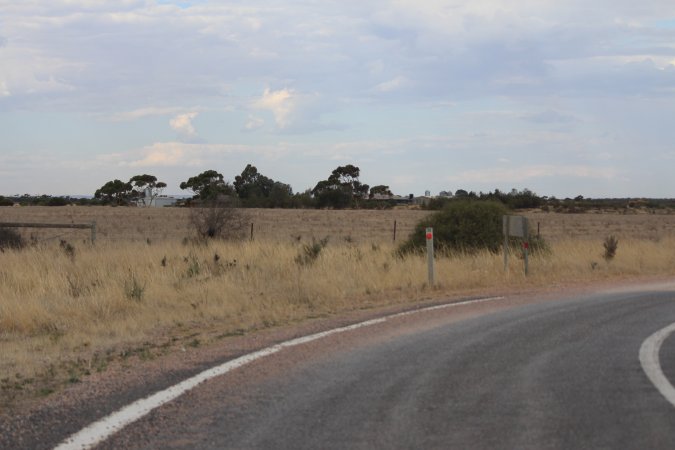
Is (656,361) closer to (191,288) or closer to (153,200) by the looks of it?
(191,288)

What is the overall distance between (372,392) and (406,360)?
144 cm

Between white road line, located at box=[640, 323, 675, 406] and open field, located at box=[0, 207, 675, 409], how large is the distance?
15.9 ft

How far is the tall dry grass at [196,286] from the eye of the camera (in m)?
10.3

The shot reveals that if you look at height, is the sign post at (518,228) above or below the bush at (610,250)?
above

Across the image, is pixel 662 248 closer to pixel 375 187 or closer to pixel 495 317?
pixel 495 317

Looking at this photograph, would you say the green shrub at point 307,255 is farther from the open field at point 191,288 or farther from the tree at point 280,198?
the tree at point 280,198

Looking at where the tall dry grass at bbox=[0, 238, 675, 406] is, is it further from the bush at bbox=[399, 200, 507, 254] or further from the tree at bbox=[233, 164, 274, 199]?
the tree at bbox=[233, 164, 274, 199]

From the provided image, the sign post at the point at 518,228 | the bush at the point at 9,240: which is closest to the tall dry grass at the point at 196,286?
the sign post at the point at 518,228

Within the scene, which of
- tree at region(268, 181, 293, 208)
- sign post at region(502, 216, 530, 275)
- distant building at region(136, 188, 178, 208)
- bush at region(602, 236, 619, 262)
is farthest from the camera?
distant building at region(136, 188, 178, 208)

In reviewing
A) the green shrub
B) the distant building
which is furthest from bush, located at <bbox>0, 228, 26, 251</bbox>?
the distant building

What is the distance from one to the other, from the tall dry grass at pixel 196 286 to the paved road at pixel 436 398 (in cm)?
215

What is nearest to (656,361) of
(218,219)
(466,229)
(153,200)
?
(466,229)

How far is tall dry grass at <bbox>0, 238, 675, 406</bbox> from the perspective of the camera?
33.7ft

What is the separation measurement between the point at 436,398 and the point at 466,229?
17008 millimetres
